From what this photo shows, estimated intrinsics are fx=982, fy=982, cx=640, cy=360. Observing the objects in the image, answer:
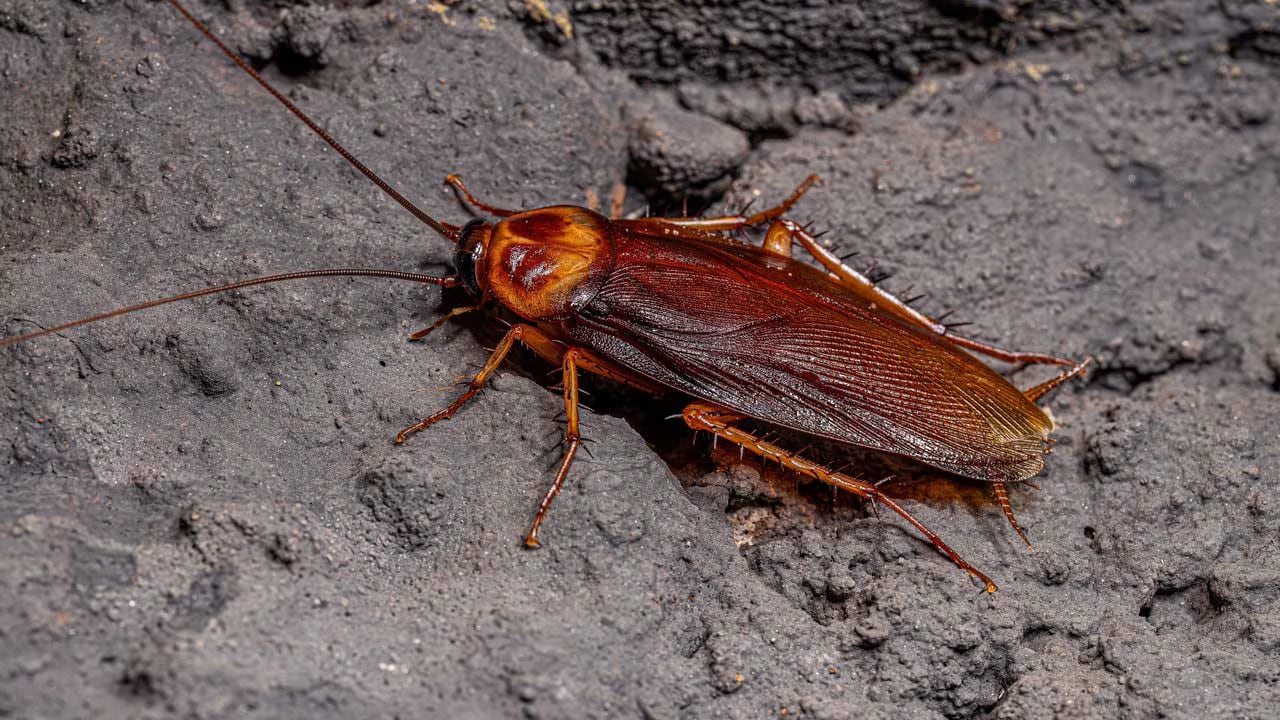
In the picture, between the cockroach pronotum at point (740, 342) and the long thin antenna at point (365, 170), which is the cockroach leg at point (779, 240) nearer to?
the cockroach pronotum at point (740, 342)

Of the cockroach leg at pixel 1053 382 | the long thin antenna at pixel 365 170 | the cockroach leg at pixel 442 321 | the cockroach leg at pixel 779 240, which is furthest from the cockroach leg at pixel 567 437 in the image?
the cockroach leg at pixel 1053 382

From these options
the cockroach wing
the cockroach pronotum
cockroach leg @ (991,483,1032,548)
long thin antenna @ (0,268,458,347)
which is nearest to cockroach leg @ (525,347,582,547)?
the cockroach pronotum

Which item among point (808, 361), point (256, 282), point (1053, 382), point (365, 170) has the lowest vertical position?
point (1053, 382)

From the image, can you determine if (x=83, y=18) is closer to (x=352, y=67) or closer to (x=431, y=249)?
(x=352, y=67)

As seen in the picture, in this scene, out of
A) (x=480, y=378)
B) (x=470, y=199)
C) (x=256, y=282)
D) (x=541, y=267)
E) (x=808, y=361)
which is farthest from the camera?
(x=470, y=199)

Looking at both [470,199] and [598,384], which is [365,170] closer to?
[470,199]

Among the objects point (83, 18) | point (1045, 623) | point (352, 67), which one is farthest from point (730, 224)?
point (83, 18)

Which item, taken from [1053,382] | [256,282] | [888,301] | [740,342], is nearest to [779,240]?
[888,301]
